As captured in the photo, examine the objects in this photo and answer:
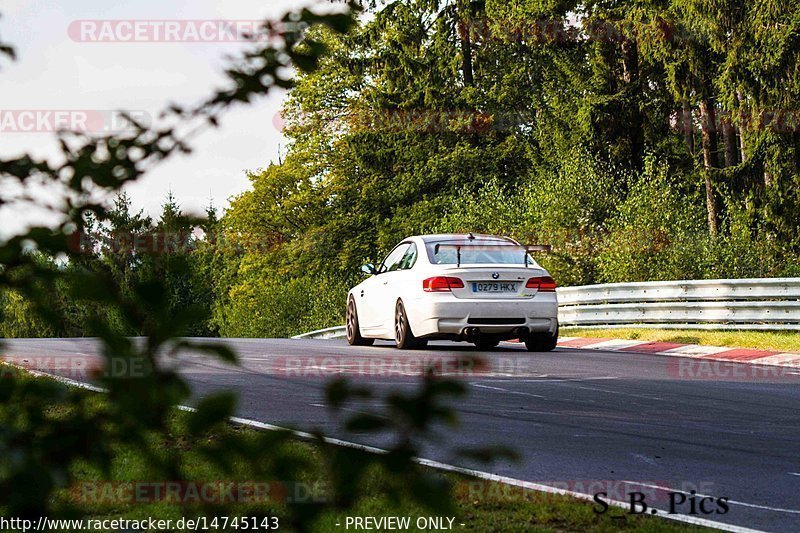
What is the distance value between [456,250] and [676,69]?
23340mm

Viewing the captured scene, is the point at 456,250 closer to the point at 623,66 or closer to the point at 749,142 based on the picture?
the point at 749,142

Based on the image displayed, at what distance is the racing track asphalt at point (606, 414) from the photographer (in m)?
7.18

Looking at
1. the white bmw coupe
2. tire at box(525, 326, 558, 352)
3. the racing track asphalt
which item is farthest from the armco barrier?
the white bmw coupe

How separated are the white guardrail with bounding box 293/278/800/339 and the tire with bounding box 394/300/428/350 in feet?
22.4

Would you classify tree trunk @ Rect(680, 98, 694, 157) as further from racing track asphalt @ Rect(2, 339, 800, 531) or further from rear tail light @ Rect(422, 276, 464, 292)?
racing track asphalt @ Rect(2, 339, 800, 531)

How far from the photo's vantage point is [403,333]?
18.1 m

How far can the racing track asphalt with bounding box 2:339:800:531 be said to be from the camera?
7.18 m

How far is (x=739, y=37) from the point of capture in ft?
119

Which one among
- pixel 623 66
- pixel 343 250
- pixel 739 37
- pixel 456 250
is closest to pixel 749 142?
pixel 739 37

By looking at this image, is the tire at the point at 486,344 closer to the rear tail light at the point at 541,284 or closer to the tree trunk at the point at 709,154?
the rear tail light at the point at 541,284

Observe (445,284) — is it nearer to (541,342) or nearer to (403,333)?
(403,333)

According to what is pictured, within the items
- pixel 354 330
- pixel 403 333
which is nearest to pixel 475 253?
pixel 403 333

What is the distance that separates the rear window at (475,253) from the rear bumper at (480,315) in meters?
0.65

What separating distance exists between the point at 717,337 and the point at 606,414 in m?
10.9
